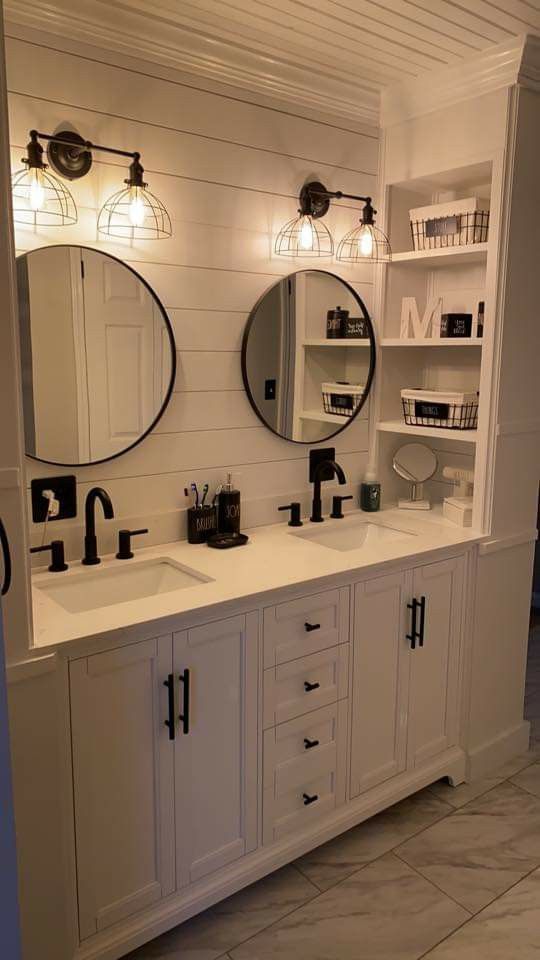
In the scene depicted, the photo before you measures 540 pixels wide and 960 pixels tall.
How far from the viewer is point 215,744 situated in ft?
6.32

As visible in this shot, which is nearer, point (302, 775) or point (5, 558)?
point (5, 558)

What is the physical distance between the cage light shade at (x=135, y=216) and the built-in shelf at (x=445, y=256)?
947 mm

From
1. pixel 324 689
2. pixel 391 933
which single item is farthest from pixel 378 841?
pixel 324 689

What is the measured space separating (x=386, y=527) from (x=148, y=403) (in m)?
1.02

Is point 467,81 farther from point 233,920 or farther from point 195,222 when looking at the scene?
point 233,920

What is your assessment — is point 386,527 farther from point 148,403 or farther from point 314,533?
point 148,403

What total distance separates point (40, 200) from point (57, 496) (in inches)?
31.2

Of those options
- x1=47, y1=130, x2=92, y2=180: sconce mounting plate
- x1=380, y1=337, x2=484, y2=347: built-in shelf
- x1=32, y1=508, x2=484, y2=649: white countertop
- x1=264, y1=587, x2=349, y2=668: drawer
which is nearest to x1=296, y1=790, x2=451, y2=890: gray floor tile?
x1=264, y1=587, x2=349, y2=668: drawer

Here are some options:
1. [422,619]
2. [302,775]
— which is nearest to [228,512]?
[422,619]

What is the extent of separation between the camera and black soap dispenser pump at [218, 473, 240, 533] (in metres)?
2.42

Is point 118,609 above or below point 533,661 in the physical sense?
above

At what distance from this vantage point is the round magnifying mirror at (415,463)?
296 cm

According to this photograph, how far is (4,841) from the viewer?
40.8 inches

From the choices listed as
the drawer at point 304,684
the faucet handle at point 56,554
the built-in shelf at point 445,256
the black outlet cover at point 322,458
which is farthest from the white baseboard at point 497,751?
the built-in shelf at point 445,256
